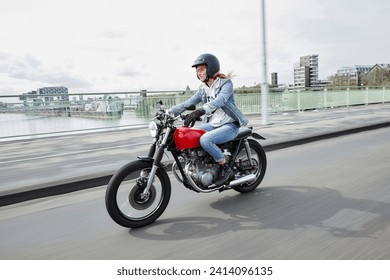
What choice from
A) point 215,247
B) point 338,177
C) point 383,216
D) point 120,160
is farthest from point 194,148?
point 120,160

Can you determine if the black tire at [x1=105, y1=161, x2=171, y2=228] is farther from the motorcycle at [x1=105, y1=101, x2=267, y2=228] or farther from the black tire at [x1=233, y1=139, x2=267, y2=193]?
the black tire at [x1=233, y1=139, x2=267, y2=193]

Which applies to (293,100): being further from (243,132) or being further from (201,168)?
(201,168)

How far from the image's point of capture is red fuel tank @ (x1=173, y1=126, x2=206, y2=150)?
12.0ft

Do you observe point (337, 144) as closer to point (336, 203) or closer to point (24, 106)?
point (336, 203)

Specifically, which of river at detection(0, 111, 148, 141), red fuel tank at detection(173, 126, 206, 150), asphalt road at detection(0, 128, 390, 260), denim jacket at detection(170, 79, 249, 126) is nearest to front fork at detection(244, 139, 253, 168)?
denim jacket at detection(170, 79, 249, 126)

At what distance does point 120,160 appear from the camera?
6672mm

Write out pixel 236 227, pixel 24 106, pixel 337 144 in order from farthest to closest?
pixel 24 106, pixel 337 144, pixel 236 227

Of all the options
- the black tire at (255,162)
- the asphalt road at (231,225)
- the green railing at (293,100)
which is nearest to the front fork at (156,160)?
the asphalt road at (231,225)

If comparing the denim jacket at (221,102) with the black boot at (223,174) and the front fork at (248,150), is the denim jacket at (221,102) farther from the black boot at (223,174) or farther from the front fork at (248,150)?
the black boot at (223,174)

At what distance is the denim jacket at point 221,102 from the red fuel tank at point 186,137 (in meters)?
0.27

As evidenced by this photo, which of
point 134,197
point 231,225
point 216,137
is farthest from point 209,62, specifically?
point 231,225

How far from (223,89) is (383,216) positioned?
7.29 ft

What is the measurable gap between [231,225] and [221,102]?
1.38m

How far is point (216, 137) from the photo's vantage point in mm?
3955
